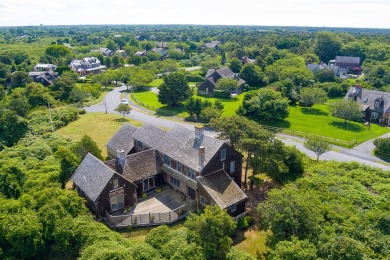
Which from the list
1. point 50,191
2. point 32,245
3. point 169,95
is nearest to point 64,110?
point 169,95

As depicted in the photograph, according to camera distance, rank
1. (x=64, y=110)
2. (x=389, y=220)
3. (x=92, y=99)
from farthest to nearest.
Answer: (x=92, y=99) → (x=64, y=110) → (x=389, y=220)

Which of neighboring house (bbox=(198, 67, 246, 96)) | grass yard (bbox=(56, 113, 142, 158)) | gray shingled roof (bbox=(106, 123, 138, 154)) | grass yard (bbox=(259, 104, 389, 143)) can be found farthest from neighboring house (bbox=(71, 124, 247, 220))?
neighboring house (bbox=(198, 67, 246, 96))

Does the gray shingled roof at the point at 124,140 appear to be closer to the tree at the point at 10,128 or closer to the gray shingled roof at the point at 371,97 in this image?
the tree at the point at 10,128

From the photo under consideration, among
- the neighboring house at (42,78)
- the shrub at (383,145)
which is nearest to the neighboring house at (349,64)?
the shrub at (383,145)

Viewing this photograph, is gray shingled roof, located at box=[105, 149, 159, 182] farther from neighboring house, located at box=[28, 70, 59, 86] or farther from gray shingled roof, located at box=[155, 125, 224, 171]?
neighboring house, located at box=[28, 70, 59, 86]

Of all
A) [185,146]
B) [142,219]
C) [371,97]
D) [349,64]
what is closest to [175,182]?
[185,146]

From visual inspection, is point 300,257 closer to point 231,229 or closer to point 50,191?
point 231,229
